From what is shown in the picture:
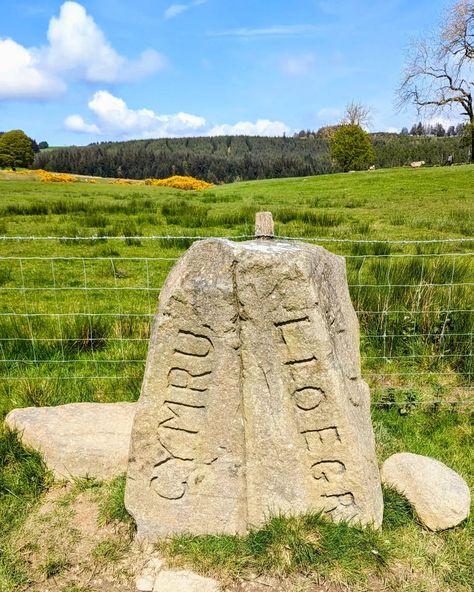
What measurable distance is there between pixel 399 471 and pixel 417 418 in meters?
1.11

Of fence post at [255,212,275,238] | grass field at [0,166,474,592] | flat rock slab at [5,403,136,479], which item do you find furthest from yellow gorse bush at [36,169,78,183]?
fence post at [255,212,275,238]

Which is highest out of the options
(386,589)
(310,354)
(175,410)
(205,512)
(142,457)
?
(310,354)

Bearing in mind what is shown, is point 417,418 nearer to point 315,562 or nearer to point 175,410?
point 315,562

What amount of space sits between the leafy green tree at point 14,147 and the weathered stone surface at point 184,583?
76.5 m

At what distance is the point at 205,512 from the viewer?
314 centimetres

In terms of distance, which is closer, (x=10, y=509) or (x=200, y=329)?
(x=200, y=329)

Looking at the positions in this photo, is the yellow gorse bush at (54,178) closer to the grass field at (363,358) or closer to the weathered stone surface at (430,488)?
the grass field at (363,358)

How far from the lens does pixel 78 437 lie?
12.7 ft

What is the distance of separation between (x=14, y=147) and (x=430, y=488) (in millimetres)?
77097

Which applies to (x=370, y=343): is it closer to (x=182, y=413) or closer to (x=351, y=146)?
(x=182, y=413)

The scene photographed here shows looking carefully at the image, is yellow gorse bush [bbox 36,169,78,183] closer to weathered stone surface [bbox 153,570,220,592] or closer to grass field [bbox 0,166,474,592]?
grass field [bbox 0,166,474,592]

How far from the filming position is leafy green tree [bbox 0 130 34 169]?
70250 mm

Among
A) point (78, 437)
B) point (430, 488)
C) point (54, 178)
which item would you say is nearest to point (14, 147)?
point (54, 178)

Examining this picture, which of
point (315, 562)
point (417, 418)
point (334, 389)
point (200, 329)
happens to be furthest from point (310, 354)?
point (417, 418)
